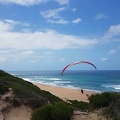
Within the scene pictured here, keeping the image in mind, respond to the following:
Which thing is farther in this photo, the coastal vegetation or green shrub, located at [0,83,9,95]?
green shrub, located at [0,83,9,95]

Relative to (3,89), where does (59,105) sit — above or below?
below

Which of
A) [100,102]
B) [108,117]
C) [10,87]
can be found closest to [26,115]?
[10,87]

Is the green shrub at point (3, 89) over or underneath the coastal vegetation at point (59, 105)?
over

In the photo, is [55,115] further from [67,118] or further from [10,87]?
[10,87]

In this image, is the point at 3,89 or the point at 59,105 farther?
the point at 3,89

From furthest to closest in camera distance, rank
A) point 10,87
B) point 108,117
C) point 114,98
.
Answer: point 10,87
point 114,98
point 108,117

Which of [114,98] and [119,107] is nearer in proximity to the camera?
[119,107]

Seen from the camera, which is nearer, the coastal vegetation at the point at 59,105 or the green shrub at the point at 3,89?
the coastal vegetation at the point at 59,105

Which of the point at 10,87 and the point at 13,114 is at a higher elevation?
the point at 10,87

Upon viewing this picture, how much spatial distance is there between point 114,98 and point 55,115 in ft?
10.2

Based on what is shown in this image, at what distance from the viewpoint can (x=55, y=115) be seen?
40.5 ft

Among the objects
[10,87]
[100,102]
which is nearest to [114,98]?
[100,102]

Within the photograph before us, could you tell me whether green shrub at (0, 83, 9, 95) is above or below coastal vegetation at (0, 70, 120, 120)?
above

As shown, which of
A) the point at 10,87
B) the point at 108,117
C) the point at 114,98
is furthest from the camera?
the point at 10,87
